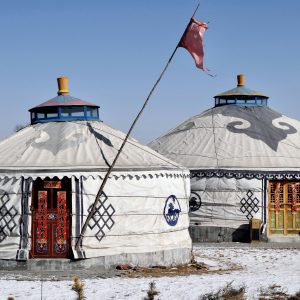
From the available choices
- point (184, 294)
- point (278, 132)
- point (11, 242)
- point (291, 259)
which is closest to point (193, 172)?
point (278, 132)

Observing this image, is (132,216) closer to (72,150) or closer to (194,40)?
(72,150)

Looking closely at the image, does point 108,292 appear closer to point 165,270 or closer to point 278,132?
point 165,270

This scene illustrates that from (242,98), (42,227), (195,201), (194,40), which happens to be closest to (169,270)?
(42,227)

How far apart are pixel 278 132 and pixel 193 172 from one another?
8.98ft

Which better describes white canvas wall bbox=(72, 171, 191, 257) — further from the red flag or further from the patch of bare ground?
the red flag

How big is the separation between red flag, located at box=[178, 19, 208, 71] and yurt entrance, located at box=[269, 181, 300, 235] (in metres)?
6.53

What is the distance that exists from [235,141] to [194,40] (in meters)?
7.11

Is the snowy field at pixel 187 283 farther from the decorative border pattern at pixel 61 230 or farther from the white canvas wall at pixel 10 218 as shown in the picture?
the decorative border pattern at pixel 61 230

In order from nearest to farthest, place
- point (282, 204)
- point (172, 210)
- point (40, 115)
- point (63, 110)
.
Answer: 1. point (172, 210)
2. point (63, 110)
3. point (40, 115)
4. point (282, 204)

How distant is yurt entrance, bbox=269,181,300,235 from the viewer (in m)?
19.9

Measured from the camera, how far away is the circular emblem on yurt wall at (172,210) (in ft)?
49.2

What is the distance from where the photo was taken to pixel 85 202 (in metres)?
14.1

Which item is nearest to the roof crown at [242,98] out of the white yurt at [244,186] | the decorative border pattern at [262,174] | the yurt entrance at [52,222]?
the white yurt at [244,186]

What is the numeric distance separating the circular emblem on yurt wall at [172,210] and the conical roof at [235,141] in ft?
16.1
